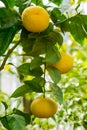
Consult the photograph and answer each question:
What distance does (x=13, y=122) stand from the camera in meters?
0.69

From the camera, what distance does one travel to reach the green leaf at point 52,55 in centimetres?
69

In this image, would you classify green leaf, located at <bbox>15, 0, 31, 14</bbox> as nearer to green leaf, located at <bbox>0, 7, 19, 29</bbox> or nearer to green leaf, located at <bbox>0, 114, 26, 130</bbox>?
green leaf, located at <bbox>0, 7, 19, 29</bbox>

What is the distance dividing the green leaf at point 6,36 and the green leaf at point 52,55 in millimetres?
81

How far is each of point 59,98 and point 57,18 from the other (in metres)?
0.17

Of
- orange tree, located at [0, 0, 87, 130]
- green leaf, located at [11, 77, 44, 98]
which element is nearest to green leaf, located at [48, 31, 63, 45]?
orange tree, located at [0, 0, 87, 130]

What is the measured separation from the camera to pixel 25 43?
2.41 feet

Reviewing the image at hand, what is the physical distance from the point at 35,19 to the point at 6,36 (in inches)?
4.2

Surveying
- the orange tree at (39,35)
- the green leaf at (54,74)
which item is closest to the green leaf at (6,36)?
the orange tree at (39,35)

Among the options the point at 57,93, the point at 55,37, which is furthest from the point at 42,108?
the point at 55,37

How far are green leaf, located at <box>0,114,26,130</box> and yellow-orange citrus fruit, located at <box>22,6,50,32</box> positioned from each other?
18 cm

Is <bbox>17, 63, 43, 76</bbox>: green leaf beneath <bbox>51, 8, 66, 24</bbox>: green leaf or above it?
beneath

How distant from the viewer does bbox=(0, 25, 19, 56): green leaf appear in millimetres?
717

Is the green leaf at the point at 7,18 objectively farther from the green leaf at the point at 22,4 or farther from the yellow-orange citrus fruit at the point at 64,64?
the yellow-orange citrus fruit at the point at 64,64

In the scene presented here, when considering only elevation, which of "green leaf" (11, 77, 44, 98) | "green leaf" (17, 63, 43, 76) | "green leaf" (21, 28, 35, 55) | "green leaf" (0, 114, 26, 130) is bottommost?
"green leaf" (0, 114, 26, 130)
